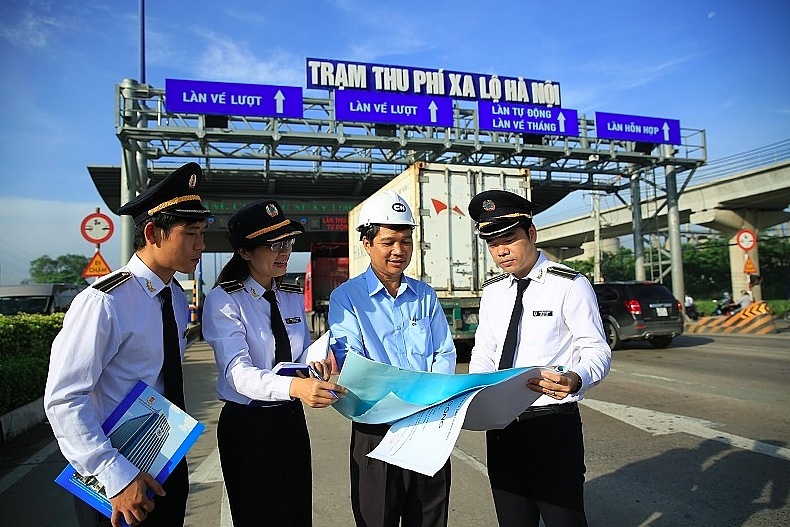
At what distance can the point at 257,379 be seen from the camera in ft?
6.81

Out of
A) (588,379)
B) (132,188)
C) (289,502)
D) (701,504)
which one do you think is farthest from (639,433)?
(132,188)

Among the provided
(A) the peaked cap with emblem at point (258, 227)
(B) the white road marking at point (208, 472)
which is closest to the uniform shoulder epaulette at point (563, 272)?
(A) the peaked cap with emblem at point (258, 227)

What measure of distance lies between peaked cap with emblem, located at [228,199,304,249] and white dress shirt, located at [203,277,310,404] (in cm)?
18

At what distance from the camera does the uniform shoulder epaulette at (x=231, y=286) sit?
92.3 inches

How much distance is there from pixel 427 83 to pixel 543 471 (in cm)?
1768

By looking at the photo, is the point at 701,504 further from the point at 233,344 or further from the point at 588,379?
the point at 233,344

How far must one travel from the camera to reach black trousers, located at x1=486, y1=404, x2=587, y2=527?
2.27 meters

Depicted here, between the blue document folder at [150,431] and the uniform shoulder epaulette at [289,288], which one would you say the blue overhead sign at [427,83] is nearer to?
the uniform shoulder epaulette at [289,288]

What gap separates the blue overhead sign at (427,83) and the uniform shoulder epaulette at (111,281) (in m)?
16.4

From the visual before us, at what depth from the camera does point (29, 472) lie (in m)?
4.86

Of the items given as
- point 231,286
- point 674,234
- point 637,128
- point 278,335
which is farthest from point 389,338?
point 674,234

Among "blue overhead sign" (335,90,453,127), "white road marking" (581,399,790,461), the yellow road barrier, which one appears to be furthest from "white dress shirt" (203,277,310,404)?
the yellow road barrier

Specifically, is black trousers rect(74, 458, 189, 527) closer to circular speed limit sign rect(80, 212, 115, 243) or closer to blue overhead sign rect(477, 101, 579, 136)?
circular speed limit sign rect(80, 212, 115, 243)

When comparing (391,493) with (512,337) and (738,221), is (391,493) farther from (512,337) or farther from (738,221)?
(738,221)
